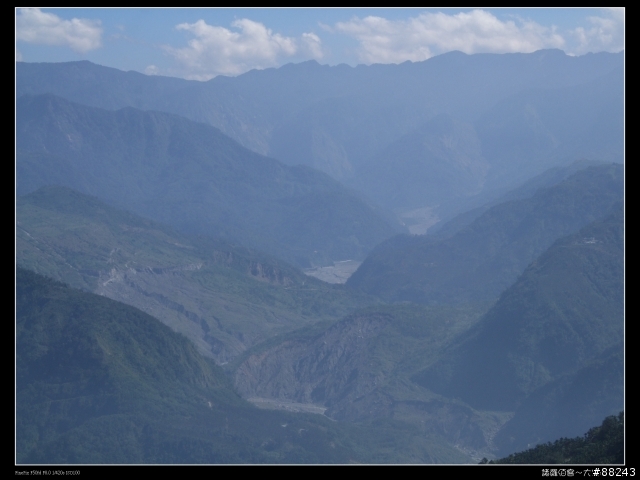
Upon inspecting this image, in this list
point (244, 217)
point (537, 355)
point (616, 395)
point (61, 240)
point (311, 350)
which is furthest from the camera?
point (244, 217)

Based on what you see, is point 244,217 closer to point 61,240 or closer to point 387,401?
point 61,240

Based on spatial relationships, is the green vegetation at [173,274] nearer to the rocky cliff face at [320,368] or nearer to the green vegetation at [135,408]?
the rocky cliff face at [320,368]

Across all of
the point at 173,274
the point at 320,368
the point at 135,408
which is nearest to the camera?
the point at 135,408

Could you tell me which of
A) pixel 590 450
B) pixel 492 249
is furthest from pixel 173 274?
pixel 590 450

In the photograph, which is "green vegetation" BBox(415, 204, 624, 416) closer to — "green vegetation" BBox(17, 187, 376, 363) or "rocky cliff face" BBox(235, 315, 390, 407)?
"rocky cliff face" BBox(235, 315, 390, 407)

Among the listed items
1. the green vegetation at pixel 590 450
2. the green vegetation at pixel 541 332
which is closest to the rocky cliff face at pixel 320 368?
the green vegetation at pixel 541 332

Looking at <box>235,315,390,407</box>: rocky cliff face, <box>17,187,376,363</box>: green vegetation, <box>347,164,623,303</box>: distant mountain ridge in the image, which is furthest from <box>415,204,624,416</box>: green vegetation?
<box>347,164,623,303</box>: distant mountain ridge

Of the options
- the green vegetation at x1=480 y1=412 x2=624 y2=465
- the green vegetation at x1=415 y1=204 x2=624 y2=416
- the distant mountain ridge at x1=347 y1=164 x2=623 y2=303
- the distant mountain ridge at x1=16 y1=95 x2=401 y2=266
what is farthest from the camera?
the distant mountain ridge at x1=16 y1=95 x2=401 y2=266

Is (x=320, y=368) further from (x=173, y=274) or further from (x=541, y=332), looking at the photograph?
(x=173, y=274)
